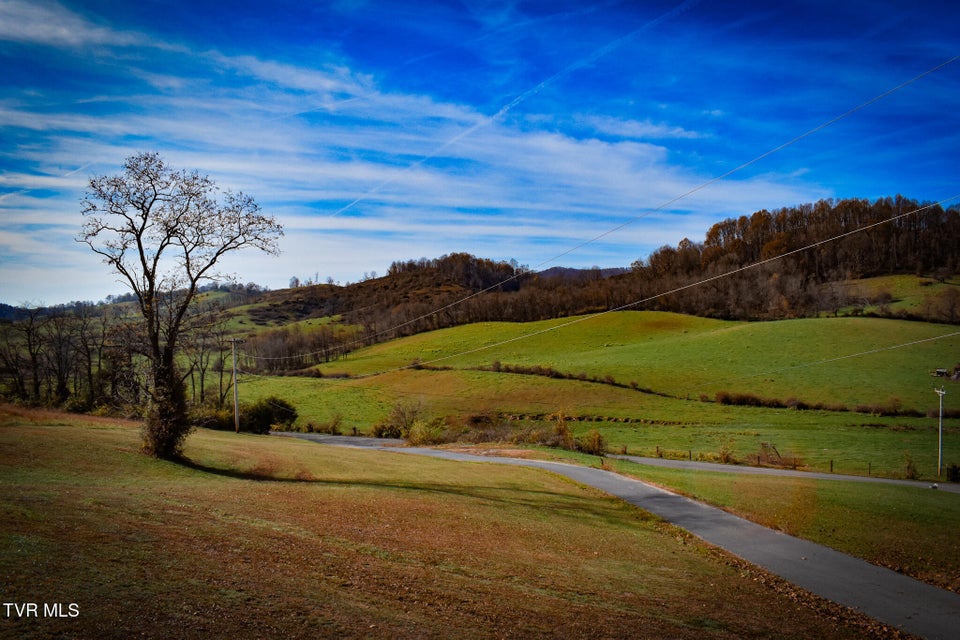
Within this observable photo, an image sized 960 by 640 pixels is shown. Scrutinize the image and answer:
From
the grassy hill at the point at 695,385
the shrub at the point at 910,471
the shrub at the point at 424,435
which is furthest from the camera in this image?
the shrub at the point at 424,435

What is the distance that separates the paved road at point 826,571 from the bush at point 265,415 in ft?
154

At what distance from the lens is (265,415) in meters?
62.7

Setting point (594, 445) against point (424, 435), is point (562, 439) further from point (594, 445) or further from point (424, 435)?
point (424, 435)

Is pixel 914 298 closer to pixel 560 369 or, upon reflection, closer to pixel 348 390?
pixel 560 369

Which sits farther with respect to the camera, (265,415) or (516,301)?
(516,301)

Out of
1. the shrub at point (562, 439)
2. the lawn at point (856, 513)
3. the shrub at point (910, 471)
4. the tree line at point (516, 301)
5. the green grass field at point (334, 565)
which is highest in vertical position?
the tree line at point (516, 301)

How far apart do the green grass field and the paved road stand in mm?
927

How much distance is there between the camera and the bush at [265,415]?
6053cm

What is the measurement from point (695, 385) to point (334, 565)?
210 feet

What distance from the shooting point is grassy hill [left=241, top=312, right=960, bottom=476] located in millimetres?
49288

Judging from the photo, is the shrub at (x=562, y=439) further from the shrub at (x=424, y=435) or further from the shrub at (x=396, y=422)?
the shrub at (x=396, y=422)

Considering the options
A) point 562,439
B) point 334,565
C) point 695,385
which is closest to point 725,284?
point 695,385

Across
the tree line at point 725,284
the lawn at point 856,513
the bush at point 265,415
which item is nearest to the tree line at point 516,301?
the tree line at point 725,284

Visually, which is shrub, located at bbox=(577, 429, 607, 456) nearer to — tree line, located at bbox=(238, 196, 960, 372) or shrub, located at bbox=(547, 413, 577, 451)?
shrub, located at bbox=(547, 413, 577, 451)
